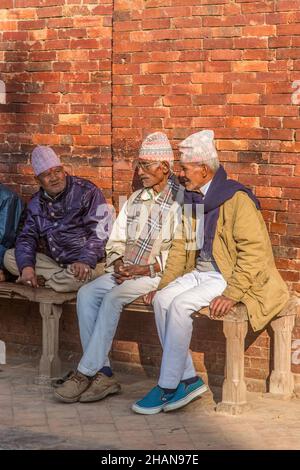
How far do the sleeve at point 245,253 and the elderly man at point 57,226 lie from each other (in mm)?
1319

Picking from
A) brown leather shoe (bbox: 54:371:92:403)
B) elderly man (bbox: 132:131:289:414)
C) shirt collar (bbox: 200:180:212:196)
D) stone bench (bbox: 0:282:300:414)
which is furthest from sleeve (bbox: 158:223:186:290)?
brown leather shoe (bbox: 54:371:92:403)

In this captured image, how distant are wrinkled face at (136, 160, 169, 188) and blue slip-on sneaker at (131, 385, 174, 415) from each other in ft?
5.06

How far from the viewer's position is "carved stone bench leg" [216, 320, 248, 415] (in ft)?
23.7

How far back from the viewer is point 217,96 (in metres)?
7.86

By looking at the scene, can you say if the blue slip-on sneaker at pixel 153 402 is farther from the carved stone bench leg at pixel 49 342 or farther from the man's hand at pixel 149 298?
the carved stone bench leg at pixel 49 342

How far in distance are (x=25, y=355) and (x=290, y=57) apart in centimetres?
334

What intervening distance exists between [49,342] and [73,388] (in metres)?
0.70

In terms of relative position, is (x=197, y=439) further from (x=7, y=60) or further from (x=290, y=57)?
(x=7, y=60)

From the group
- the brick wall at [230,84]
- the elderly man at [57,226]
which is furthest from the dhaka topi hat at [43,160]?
the brick wall at [230,84]

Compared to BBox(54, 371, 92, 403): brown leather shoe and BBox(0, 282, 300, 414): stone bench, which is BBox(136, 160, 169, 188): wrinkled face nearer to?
BBox(0, 282, 300, 414): stone bench

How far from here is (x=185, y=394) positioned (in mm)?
7285

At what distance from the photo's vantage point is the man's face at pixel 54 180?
8148mm

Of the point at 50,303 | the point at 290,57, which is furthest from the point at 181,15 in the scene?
the point at 50,303

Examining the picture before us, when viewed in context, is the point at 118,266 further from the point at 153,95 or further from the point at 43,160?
the point at 153,95
